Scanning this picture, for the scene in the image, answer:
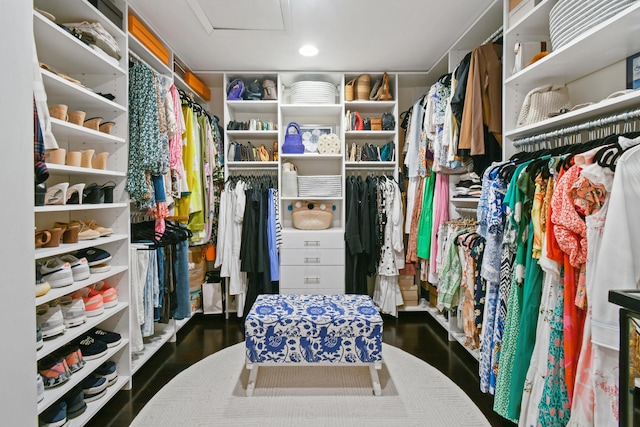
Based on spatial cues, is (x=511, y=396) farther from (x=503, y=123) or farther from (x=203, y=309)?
(x=203, y=309)

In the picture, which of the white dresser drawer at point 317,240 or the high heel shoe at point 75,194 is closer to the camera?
the high heel shoe at point 75,194

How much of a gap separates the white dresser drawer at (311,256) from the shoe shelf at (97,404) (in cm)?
149

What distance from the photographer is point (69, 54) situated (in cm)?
176

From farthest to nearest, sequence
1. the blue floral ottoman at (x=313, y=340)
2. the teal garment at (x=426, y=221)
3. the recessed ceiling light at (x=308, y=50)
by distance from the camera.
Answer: the teal garment at (x=426, y=221), the recessed ceiling light at (x=308, y=50), the blue floral ottoman at (x=313, y=340)

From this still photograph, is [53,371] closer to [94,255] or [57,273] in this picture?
[57,273]

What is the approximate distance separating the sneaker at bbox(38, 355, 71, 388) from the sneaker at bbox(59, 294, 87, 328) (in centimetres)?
16

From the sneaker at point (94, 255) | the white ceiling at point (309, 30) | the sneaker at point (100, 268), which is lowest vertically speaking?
the sneaker at point (100, 268)

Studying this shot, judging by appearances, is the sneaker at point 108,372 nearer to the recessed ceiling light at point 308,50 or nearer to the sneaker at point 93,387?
the sneaker at point 93,387

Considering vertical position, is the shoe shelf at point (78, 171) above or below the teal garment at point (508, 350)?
above

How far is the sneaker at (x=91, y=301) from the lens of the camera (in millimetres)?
1822

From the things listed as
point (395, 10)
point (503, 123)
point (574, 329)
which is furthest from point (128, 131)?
point (574, 329)

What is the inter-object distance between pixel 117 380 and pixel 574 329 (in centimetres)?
232

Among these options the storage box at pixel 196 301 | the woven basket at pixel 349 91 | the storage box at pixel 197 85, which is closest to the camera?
the storage box at pixel 197 85

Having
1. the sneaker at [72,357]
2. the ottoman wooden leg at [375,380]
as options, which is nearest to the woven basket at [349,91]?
the ottoman wooden leg at [375,380]
